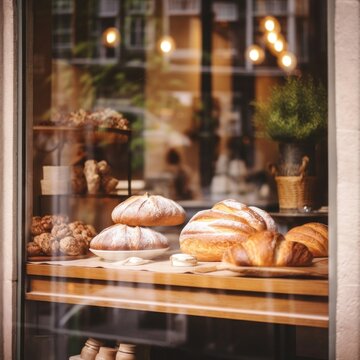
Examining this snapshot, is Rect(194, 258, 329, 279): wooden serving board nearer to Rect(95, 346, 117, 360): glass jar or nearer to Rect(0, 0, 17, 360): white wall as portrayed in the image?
Rect(95, 346, 117, 360): glass jar

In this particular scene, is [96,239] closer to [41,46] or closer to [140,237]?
[140,237]

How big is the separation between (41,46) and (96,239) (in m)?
1.03

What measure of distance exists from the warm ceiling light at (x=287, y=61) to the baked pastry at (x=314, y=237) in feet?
17.1

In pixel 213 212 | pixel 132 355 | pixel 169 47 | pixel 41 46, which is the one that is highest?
Answer: pixel 169 47

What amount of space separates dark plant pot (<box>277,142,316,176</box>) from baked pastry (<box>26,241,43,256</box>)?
1.22 m

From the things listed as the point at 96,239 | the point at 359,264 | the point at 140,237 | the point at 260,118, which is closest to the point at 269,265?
the point at 359,264

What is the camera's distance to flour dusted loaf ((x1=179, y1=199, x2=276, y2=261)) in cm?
203

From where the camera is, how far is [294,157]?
2660mm

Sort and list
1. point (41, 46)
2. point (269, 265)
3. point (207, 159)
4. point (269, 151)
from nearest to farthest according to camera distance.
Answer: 1. point (269, 265)
2. point (41, 46)
3. point (269, 151)
4. point (207, 159)

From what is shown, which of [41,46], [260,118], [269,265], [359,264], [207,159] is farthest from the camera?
[207,159]

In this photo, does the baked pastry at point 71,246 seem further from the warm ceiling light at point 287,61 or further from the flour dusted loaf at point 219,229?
the warm ceiling light at point 287,61


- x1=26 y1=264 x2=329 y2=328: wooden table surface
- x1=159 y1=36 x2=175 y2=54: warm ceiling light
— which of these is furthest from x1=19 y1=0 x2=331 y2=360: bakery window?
x1=159 y1=36 x2=175 y2=54: warm ceiling light

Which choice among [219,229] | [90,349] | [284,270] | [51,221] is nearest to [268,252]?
[284,270]

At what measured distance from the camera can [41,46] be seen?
261 centimetres
